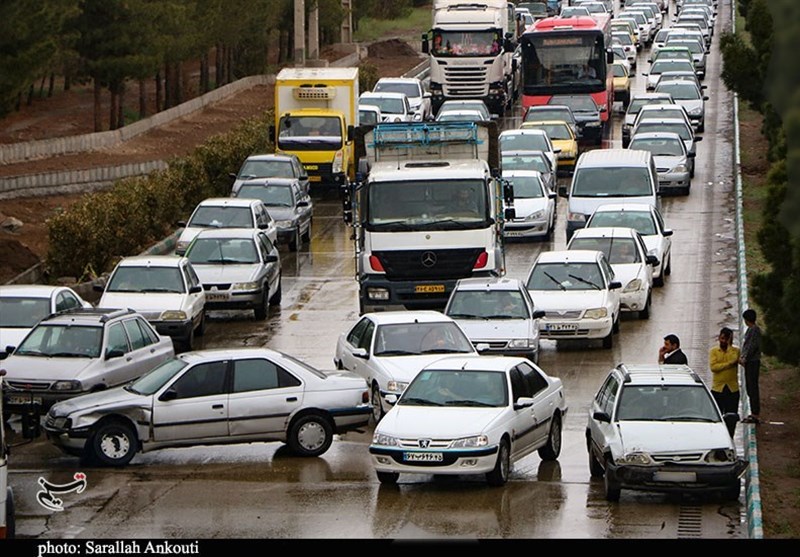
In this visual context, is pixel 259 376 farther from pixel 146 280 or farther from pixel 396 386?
pixel 146 280

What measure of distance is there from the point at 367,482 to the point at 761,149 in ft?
118

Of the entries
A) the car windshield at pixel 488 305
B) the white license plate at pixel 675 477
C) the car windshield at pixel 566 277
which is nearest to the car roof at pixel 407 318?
the car windshield at pixel 488 305

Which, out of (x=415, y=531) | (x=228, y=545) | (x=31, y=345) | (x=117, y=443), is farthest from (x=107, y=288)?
(x=228, y=545)

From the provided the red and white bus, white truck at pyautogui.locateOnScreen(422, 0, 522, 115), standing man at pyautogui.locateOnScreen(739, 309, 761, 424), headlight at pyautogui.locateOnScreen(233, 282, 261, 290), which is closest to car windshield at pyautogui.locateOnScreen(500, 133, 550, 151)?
the red and white bus

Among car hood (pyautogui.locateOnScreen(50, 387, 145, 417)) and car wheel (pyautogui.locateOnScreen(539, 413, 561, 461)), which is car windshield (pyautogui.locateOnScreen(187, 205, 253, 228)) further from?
car wheel (pyautogui.locateOnScreen(539, 413, 561, 461))

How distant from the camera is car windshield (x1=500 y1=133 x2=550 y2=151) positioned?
45.8 meters

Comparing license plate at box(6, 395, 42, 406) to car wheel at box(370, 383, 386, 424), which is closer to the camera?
car wheel at box(370, 383, 386, 424)

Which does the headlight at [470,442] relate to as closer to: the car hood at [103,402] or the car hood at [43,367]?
the car hood at [103,402]

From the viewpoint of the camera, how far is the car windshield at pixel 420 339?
23297 millimetres

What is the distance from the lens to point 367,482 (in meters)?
19.4

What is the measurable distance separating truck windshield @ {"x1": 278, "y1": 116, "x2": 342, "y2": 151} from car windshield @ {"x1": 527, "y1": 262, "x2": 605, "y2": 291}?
1881cm

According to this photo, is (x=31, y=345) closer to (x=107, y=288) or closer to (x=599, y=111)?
(x=107, y=288)

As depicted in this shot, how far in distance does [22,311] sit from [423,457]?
415 inches

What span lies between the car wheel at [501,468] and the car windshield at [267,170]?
25.1m
